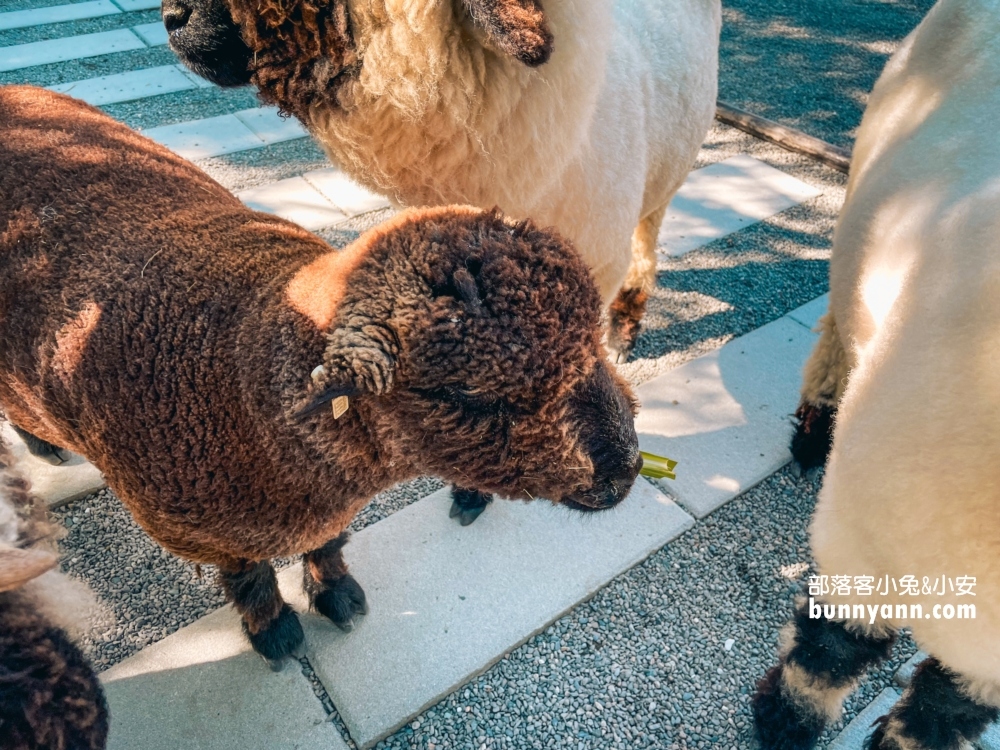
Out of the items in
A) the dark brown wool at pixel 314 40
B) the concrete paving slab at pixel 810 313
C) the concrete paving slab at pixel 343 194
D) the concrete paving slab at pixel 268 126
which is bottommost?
the concrete paving slab at pixel 810 313

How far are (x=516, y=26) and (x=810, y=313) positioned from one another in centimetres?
339

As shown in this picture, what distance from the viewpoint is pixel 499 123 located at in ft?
6.27

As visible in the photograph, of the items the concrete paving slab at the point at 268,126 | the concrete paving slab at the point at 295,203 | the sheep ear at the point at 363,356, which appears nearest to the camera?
the sheep ear at the point at 363,356

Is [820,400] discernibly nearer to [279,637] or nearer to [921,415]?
[921,415]

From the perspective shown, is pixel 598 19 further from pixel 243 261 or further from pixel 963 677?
pixel 963 677

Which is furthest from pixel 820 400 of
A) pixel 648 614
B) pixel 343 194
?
pixel 343 194

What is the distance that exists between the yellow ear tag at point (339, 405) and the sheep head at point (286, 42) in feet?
3.05

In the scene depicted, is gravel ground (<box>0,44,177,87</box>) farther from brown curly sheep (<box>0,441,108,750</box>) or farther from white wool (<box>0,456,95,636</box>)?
brown curly sheep (<box>0,441,108,750</box>)

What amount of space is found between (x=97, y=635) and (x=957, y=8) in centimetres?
424

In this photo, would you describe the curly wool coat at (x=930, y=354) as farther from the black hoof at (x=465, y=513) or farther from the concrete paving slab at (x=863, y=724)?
the black hoof at (x=465, y=513)

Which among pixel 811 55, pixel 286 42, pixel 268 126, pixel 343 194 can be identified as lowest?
pixel 343 194

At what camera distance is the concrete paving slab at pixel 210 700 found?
2.29 meters

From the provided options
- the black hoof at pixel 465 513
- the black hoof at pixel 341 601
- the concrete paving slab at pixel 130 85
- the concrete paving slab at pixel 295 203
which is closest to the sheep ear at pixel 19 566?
the black hoof at pixel 341 601

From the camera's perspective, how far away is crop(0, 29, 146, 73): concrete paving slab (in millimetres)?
5918
